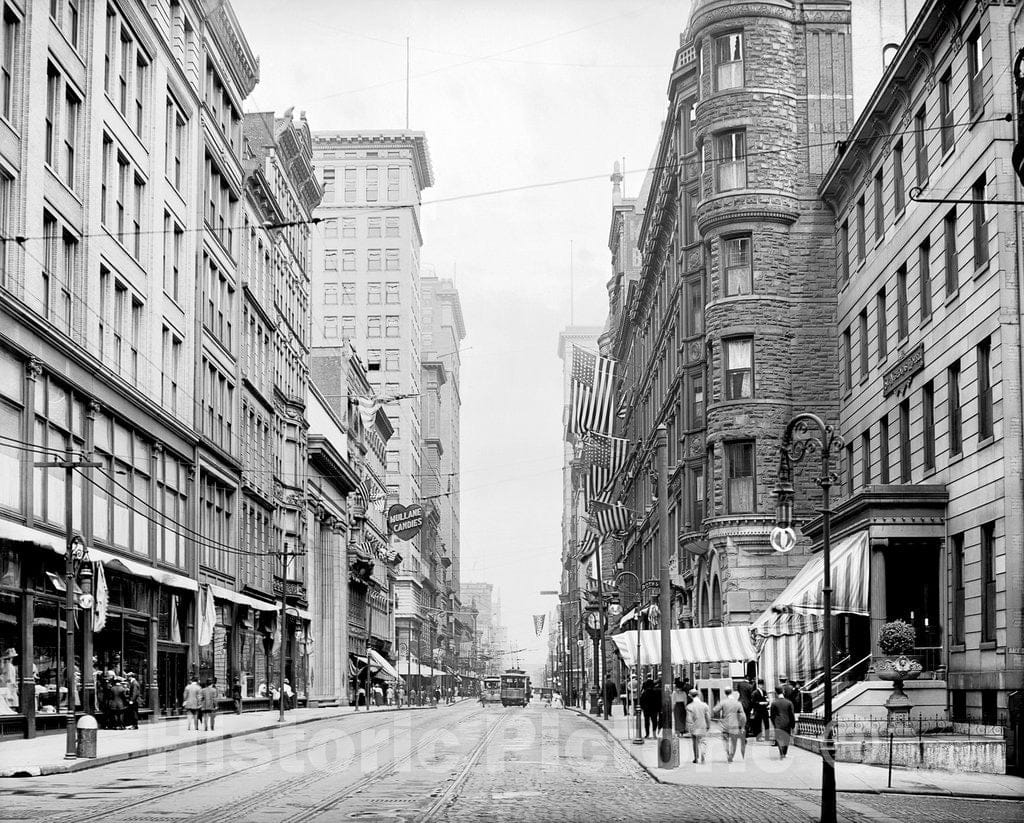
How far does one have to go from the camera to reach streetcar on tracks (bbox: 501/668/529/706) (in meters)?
126

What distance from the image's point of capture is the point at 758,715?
41.7 metres

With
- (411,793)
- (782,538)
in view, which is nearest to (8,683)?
(411,793)

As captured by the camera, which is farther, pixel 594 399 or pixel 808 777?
pixel 594 399

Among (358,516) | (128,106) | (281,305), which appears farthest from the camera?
(358,516)

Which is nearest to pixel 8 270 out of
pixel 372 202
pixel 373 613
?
pixel 373 613

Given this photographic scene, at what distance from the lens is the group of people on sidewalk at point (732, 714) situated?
105 feet

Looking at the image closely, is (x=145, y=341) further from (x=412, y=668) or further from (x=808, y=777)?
(x=412, y=668)

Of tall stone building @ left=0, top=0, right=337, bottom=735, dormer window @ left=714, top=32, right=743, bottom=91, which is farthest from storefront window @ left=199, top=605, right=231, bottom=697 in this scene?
dormer window @ left=714, top=32, right=743, bottom=91

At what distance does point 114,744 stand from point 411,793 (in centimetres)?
1515

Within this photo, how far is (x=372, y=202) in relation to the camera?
174 metres

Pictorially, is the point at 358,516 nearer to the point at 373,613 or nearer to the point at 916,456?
the point at 373,613

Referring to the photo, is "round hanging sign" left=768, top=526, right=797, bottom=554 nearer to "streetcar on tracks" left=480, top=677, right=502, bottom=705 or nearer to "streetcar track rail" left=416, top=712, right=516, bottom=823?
"streetcar track rail" left=416, top=712, right=516, bottom=823

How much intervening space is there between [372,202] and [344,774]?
488ft

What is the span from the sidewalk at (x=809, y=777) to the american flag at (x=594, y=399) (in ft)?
102
